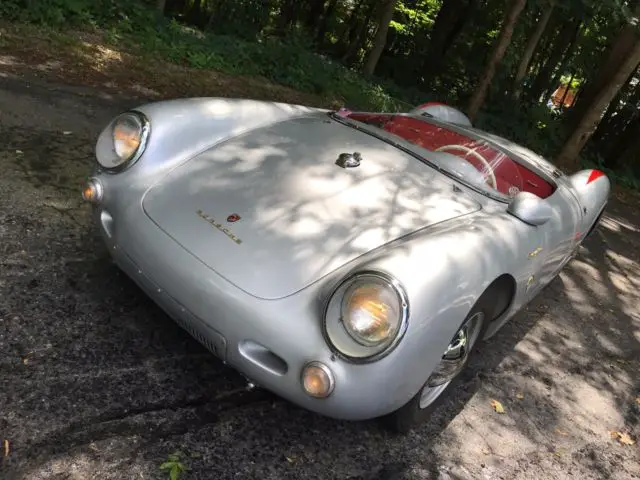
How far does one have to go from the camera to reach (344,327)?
2.01 m

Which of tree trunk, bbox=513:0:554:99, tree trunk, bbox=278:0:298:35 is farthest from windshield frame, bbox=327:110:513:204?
tree trunk, bbox=278:0:298:35

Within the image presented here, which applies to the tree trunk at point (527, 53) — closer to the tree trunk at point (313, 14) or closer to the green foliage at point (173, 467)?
the tree trunk at point (313, 14)

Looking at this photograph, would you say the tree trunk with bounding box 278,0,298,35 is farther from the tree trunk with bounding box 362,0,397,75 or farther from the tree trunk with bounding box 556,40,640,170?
the tree trunk with bounding box 556,40,640,170

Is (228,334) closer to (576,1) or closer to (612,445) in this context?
(612,445)

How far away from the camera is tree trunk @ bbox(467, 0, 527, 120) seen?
8809 mm

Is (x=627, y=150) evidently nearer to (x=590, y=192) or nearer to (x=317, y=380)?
(x=590, y=192)

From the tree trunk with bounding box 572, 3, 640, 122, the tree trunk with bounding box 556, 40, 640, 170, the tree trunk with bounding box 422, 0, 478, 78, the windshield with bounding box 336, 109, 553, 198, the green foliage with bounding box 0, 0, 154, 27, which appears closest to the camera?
the windshield with bounding box 336, 109, 553, 198

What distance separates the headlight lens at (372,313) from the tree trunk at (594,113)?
882 cm

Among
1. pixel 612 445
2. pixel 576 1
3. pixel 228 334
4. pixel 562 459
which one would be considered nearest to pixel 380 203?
pixel 228 334

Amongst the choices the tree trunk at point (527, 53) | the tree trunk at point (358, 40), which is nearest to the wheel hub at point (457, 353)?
the tree trunk at point (527, 53)

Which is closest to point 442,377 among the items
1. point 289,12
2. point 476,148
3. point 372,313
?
point 372,313

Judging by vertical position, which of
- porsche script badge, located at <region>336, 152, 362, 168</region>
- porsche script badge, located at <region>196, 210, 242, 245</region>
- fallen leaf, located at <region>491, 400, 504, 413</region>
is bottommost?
fallen leaf, located at <region>491, 400, 504, 413</region>

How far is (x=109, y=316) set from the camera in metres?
2.62

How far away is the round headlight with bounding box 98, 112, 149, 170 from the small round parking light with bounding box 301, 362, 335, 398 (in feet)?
4.32
